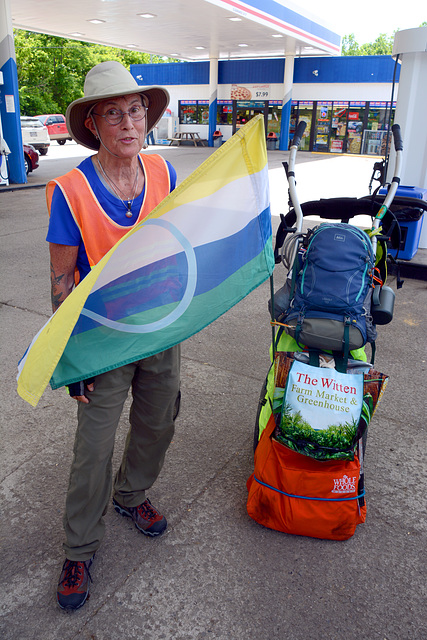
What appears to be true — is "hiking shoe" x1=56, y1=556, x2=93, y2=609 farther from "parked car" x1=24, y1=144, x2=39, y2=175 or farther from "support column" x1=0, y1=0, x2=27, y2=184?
"parked car" x1=24, y1=144, x2=39, y2=175

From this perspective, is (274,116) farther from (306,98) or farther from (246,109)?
(306,98)

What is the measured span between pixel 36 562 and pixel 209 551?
818 mm

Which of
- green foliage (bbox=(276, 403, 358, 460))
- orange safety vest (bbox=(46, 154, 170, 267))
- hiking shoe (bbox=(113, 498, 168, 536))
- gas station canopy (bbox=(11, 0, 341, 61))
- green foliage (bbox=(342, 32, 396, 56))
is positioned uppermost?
green foliage (bbox=(342, 32, 396, 56))

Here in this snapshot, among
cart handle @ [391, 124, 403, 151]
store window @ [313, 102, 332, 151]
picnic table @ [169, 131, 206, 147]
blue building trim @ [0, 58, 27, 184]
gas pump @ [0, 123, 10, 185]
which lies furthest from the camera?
picnic table @ [169, 131, 206, 147]

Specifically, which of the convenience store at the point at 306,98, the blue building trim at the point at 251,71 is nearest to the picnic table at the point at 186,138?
the convenience store at the point at 306,98

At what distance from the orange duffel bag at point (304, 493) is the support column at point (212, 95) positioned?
32438 mm

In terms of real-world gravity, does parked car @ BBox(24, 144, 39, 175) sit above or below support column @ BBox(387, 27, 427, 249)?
below

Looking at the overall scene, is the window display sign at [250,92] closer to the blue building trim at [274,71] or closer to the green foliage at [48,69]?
the blue building trim at [274,71]

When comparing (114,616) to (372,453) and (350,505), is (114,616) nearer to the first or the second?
(350,505)

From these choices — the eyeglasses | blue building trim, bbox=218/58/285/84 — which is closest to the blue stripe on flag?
the eyeglasses

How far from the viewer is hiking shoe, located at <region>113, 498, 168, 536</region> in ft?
8.64

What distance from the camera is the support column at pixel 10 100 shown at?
14.0 m

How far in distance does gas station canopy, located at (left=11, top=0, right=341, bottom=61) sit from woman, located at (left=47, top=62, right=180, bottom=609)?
19.0m

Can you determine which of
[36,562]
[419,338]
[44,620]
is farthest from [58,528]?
[419,338]
